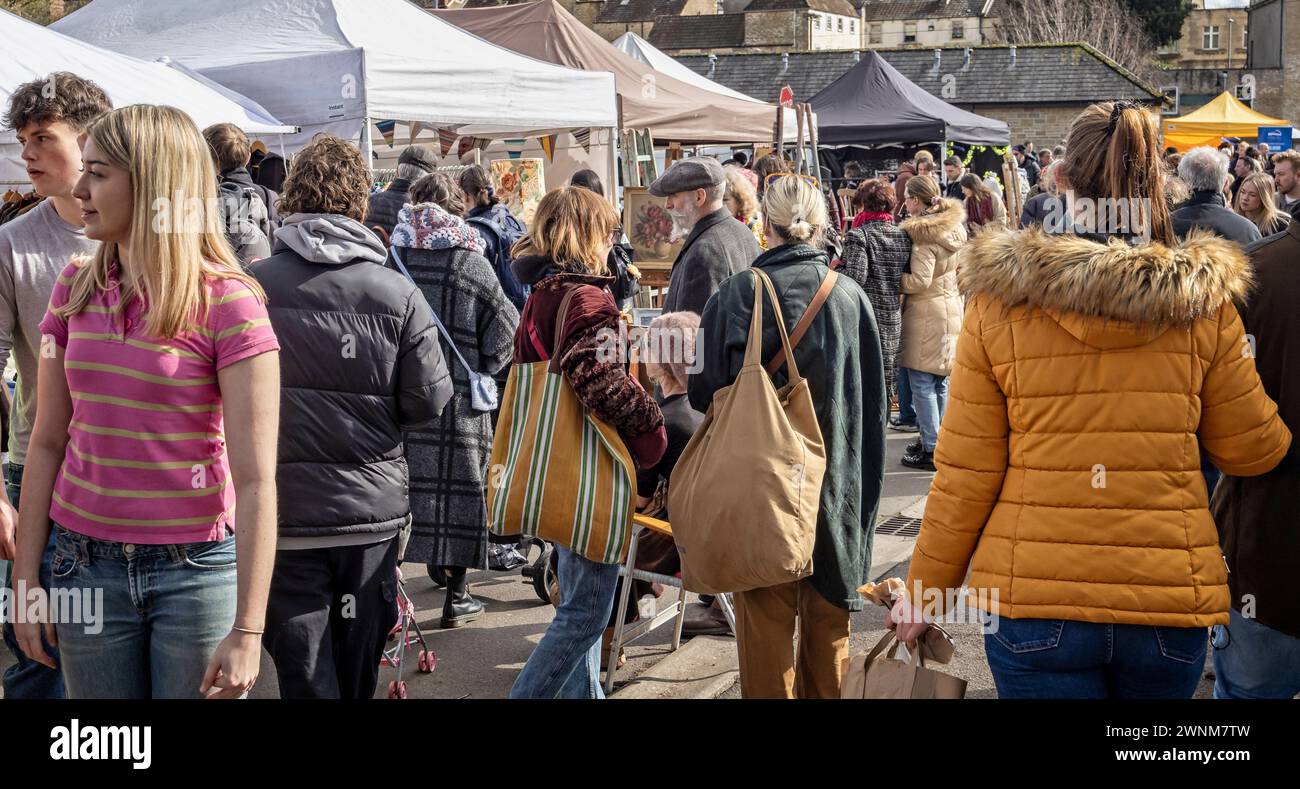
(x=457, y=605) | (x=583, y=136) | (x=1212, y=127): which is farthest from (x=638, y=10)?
(x=457, y=605)

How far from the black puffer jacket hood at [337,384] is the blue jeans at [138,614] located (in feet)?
2.79

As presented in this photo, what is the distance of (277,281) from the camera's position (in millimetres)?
3344

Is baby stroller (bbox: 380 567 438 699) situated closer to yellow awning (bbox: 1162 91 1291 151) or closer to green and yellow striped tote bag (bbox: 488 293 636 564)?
green and yellow striped tote bag (bbox: 488 293 636 564)

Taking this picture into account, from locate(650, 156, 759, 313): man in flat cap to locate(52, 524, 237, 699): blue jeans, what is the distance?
3000mm

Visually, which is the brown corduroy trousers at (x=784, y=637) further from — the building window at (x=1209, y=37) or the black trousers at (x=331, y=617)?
the building window at (x=1209, y=37)

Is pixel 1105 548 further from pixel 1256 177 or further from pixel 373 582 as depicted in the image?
pixel 1256 177

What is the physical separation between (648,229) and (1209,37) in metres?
82.6

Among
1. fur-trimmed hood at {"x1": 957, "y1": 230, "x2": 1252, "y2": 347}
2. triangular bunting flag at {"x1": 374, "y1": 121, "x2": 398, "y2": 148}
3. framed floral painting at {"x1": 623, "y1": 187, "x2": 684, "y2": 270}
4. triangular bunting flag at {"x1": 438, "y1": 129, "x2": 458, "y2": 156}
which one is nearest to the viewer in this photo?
fur-trimmed hood at {"x1": 957, "y1": 230, "x2": 1252, "y2": 347}

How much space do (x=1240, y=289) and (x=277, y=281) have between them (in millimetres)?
2323

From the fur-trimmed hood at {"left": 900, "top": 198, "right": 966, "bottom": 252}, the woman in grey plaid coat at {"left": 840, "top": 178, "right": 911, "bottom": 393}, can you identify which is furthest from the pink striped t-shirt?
the fur-trimmed hood at {"left": 900, "top": 198, "right": 966, "bottom": 252}

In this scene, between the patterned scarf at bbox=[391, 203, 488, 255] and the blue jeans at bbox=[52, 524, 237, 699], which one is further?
the patterned scarf at bbox=[391, 203, 488, 255]

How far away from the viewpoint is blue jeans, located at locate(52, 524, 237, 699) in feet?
7.88

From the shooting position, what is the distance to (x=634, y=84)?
47.0 feet

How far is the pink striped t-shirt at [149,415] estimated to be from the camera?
2.38 m
